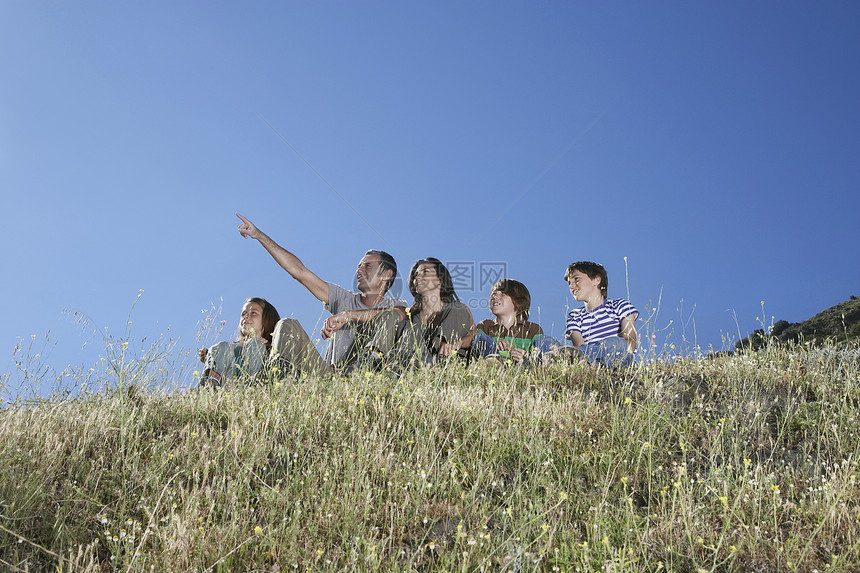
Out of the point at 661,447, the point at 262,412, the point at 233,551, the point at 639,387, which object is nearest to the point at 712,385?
the point at 639,387

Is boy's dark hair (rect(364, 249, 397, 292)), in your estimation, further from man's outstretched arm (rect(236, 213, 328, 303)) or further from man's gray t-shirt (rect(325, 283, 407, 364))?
man's outstretched arm (rect(236, 213, 328, 303))

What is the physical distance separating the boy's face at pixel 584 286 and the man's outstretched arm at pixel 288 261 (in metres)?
3.34

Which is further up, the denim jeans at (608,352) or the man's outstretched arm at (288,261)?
the man's outstretched arm at (288,261)

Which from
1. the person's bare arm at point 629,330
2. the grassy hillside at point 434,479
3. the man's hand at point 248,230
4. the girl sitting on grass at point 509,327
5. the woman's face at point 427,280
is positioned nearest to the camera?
the grassy hillside at point 434,479

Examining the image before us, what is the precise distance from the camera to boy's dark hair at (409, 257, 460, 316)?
7.38m

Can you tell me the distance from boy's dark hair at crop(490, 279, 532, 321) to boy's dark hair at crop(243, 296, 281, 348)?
291 centimetres

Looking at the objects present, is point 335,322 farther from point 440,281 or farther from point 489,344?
point 489,344

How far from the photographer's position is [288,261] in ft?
25.2

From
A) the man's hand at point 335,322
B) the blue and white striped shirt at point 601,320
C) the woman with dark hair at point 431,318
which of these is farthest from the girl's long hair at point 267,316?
the blue and white striped shirt at point 601,320

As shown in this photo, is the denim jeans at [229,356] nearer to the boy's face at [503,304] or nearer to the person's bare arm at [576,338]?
the boy's face at [503,304]

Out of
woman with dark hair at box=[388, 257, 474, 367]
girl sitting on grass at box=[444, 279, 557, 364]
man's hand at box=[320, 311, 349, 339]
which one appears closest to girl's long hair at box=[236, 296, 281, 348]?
man's hand at box=[320, 311, 349, 339]

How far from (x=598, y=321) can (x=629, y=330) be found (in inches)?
15.4

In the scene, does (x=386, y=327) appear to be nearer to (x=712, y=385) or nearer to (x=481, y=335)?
(x=481, y=335)

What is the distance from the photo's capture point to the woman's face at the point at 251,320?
718 cm
